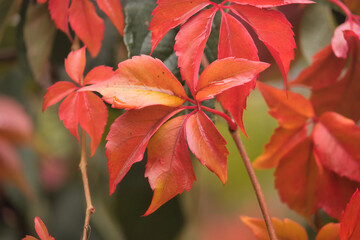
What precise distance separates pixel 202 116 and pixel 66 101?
0.06 metres

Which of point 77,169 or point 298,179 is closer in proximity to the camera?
point 298,179

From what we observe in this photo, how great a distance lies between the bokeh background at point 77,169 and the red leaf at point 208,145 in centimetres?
8

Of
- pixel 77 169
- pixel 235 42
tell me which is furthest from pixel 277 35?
pixel 77 169

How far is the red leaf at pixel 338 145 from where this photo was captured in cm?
20

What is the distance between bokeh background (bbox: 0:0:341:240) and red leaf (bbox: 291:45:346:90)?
6 centimetres

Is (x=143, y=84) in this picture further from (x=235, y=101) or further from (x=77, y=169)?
(x=77, y=169)

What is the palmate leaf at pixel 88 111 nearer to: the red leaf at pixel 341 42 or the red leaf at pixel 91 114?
the red leaf at pixel 91 114

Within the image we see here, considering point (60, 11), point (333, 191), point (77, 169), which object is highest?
point (60, 11)

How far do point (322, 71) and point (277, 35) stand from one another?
84 mm

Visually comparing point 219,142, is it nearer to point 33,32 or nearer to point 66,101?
point 66,101

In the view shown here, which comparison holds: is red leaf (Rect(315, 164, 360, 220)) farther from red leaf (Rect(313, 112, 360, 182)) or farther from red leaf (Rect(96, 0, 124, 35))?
red leaf (Rect(96, 0, 124, 35))

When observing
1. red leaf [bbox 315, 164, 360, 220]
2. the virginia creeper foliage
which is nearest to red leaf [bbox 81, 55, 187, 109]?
the virginia creeper foliage

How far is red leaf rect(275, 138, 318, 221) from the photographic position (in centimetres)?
22

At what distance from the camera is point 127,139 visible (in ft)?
0.49
